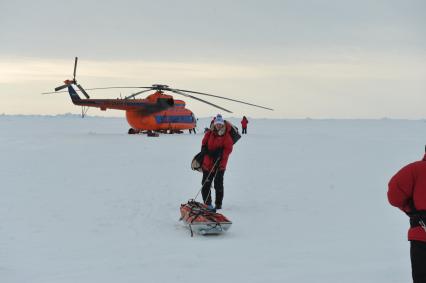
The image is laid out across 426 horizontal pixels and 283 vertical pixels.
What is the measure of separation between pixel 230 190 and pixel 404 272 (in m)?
7.09

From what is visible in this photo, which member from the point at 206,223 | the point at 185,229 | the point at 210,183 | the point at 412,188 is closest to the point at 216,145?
the point at 210,183

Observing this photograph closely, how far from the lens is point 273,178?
15.3m

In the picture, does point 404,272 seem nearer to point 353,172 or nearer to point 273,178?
point 273,178

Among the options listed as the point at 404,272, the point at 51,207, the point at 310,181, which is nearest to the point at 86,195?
the point at 51,207

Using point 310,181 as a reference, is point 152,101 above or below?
above

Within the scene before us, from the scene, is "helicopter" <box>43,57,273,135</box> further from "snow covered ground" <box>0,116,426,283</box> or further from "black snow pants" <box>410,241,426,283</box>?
"black snow pants" <box>410,241,426,283</box>

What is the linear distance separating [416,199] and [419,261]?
1.66ft

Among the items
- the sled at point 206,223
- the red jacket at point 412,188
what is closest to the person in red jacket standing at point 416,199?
the red jacket at point 412,188

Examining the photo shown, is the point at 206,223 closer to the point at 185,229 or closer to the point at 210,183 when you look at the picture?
the point at 185,229

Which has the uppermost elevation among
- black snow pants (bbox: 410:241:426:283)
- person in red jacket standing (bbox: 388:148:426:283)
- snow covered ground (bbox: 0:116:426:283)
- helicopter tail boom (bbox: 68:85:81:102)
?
helicopter tail boom (bbox: 68:85:81:102)

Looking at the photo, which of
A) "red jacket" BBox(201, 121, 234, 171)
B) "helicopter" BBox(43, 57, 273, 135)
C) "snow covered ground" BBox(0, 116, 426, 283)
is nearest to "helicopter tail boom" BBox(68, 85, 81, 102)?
"helicopter" BBox(43, 57, 273, 135)

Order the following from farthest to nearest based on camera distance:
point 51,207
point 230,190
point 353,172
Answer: point 353,172
point 230,190
point 51,207

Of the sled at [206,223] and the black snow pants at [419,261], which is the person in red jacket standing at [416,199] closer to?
the black snow pants at [419,261]

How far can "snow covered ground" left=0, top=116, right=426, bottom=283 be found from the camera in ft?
21.8
